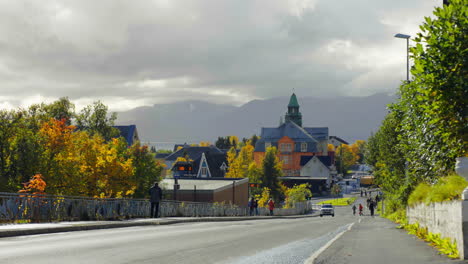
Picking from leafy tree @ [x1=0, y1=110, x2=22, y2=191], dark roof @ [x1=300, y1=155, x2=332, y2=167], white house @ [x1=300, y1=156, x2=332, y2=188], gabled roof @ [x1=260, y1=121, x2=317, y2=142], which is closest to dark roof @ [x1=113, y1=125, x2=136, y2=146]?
leafy tree @ [x1=0, y1=110, x2=22, y2=191]

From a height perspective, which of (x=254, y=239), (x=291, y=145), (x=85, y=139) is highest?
(x=291, y=145)

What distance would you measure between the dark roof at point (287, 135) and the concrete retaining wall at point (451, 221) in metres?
159

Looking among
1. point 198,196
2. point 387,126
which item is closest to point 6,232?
point 387,126

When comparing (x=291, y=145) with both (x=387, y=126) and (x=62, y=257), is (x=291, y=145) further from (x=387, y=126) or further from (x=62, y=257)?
(x=62, y=257)

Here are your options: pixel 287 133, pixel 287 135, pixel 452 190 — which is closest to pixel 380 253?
pixel 452 190

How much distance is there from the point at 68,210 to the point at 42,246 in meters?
10.3

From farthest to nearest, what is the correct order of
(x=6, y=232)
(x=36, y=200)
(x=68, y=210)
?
(x=68, y=210) < (x=36, y=200) < (x=6, y=232)

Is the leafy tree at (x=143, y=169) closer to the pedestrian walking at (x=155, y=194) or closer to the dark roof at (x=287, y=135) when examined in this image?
the pedestrian walking at (x=155, y=194)

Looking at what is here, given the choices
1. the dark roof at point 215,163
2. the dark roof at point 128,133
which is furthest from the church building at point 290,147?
the dark roof at point 128,133

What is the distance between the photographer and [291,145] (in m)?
174

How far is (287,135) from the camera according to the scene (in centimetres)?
17800

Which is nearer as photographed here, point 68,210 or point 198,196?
point 68,210

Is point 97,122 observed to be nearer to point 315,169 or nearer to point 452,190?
point 452,190

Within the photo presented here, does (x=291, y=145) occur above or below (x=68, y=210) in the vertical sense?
above
